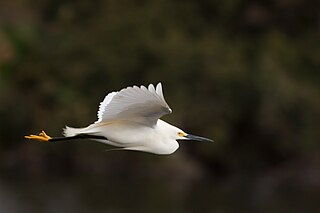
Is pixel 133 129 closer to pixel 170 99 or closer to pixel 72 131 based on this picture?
pixel 72 131

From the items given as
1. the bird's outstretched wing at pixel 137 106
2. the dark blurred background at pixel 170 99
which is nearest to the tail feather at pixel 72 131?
the bird's outstretched wing at pixel 137 106

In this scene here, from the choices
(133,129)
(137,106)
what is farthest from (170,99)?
(137,106)

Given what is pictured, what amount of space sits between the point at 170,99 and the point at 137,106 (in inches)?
484

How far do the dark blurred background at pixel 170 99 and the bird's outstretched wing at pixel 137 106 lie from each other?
368 inches

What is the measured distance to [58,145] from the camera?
17.5 m

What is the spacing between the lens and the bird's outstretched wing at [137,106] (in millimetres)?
6035

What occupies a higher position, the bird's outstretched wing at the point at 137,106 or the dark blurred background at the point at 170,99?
the dark blurred background at the point at 170,99

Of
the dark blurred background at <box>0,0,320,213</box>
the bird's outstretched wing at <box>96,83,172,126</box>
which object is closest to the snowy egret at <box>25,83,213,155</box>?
the bird's outstretched wing at <box>96,83,172,126</box>

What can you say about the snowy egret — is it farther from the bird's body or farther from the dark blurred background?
the dark blurred background

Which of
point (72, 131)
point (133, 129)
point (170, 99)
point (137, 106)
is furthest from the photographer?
point (170, 99)

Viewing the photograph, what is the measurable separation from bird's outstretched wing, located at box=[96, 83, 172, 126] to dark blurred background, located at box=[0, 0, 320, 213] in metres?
9.35

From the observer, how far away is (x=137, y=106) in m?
6.25

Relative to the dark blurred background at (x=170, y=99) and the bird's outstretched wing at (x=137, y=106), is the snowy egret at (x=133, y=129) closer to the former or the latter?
the bird's outstretched wing at (x=137, y=106)

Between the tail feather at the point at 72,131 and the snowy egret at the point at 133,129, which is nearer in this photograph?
the snowy egret at the point at 133,129
